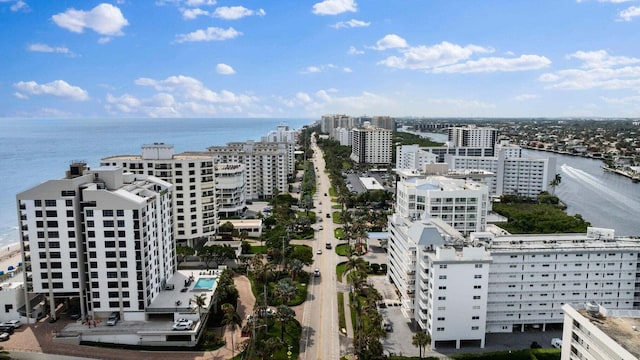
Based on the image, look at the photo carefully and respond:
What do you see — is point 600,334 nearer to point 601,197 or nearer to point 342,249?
point 342,249

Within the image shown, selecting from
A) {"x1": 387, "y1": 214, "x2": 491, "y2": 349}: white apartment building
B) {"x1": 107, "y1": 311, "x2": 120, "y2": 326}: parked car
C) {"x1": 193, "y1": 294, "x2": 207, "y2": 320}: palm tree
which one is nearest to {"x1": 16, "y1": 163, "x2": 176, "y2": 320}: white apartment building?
{"x1": 107, "y1": 311, "x2": 120, "y2": 326}: parked car

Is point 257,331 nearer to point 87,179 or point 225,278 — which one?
point 225,278

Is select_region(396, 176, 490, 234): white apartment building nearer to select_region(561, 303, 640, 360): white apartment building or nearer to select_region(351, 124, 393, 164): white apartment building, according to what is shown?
select_region(561, 303, 640, 360): white apartment building

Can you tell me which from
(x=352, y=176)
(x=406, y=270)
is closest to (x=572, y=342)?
(x=406, y=270)

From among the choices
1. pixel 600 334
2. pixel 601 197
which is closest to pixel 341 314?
pixel 600 334

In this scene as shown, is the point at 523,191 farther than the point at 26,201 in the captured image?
Yes
